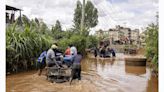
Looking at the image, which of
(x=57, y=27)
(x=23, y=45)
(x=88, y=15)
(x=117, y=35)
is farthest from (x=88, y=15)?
(x=23, y=45)

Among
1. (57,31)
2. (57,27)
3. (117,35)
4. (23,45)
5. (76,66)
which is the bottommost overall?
(76,66)

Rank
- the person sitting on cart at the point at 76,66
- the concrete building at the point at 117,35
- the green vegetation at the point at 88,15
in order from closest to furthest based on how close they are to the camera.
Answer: the person sitting on cart at the point at 76,66 → the concrete building at the point at 117,35 → the green vegetation at the point at 88,15

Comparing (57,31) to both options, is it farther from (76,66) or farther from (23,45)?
(76,66)

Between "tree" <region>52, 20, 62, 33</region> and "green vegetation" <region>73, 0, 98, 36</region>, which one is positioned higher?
"green vegetation" <region>73, 0, 98, 36</region>

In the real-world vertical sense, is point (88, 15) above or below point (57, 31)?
above

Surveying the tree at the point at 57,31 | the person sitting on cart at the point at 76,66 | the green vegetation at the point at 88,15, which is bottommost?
the person sitting on cart at the point at 76,66

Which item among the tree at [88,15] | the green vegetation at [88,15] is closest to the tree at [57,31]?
the green vegetation at [88,15]

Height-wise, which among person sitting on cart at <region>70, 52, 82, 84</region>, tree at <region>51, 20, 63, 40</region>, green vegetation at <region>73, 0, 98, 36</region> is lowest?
person sitting on cart at <region>70, 52, 82, 84</region>

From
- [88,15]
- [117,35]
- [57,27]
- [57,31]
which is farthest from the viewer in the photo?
[88,15]

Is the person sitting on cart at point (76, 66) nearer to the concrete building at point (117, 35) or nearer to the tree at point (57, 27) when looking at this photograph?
the tree at point (57, 27)

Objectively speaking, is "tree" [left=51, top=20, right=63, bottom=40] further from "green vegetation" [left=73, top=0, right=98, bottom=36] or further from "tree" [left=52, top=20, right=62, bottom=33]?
"green vegetation" [left=73, top=0, right=98, bottom=36]

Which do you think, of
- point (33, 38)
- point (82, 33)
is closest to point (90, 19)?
point (82, 33)

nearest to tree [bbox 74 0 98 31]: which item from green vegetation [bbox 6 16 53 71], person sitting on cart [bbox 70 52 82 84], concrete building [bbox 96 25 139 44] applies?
concrete building [bbox 96 25 139 44]
